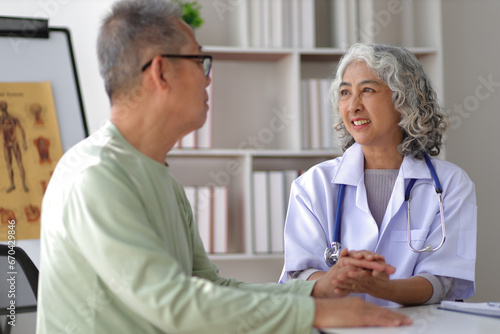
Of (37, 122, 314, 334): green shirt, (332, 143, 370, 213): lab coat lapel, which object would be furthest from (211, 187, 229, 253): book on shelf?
(37, 122, 314, 334): green shirt

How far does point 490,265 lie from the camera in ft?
10.6

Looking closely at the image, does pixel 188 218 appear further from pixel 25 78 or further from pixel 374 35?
pixel 374 35

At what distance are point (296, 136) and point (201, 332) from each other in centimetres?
176

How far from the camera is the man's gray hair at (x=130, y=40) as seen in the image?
1.29 metres

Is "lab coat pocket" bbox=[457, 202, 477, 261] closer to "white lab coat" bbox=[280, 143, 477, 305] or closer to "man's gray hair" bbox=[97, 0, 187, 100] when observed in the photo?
"white lab coat" bbox=[280, 143, 477, 305]

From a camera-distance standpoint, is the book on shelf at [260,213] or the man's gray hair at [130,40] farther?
the book on shelf at [260,213]

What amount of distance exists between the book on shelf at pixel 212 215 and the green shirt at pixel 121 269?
1.40 m

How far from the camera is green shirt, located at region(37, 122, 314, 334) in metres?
1.08

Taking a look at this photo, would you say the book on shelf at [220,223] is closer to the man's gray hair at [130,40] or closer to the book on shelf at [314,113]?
the book on shelf at [314,113]

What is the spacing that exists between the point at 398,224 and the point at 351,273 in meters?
0.50

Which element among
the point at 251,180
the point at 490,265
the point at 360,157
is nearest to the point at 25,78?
the point at 251,180

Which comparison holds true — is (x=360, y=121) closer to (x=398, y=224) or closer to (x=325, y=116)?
(x=398, y=224)

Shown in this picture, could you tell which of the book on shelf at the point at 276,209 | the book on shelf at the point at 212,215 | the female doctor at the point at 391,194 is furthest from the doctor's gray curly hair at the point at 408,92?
the book on shelf at the point at 212,215

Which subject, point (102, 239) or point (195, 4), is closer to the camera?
point (102, 239)
